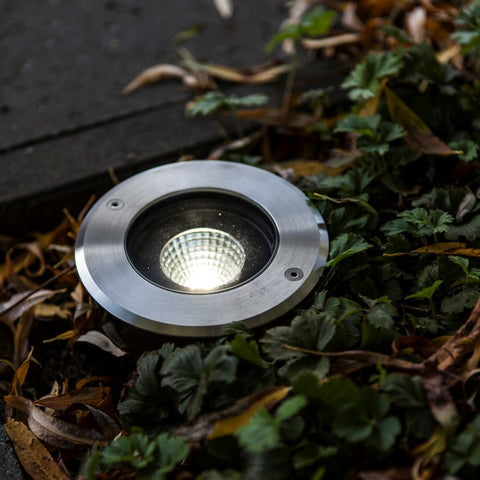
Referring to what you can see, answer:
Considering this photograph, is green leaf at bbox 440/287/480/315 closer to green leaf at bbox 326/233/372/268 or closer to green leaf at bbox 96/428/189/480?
green leaf at bbox 326/233/372/268

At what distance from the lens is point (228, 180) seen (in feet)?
4.73

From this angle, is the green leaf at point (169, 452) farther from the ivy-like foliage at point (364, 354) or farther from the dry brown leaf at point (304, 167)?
the dry brown leaf at point (304, 167)

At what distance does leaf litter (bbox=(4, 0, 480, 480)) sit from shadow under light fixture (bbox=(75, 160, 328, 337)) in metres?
0.05

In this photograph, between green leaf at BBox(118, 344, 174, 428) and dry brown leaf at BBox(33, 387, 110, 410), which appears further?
dry brown leaf at BBox(33, 387, 110, 410)

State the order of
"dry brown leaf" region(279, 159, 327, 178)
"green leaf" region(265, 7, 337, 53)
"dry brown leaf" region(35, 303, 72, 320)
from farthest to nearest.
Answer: "green leaf" region(265, 7, 337, 53) → "dry brown leaf" region(279, 159, 327, 178) → "dry brown leaf" region(35, 303, 72, 320)

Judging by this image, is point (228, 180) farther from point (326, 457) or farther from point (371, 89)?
point (326, 457)

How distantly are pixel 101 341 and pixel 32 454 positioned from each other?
0.82 ft

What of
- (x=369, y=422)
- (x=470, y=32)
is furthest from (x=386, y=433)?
(x=470, y=32)

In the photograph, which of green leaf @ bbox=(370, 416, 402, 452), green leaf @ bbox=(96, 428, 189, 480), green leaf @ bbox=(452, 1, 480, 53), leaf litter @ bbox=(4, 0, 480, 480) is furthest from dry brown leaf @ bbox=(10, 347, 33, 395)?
green leaf @ bbox=(452, 1, 480, 53)

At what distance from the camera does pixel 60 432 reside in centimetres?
123

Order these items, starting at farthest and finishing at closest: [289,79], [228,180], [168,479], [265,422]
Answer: [289,79] → [228,180] → [168,479] → [265,422]

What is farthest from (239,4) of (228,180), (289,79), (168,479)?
(168,479)

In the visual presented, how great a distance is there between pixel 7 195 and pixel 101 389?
2.25 ft

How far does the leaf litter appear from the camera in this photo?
0.98 metres
